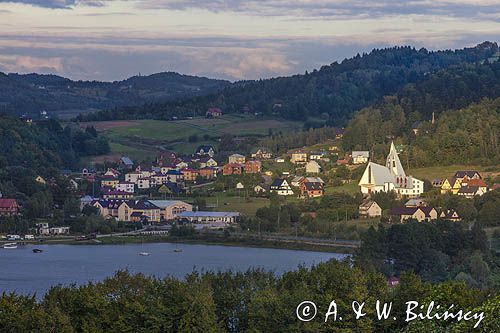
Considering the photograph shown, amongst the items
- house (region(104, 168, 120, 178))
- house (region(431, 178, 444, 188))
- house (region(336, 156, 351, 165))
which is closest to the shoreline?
house (region(431, 178, 444, 188))

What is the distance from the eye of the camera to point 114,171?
38.4m

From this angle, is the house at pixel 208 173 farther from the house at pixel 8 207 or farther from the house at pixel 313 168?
the house at pixel 8 207

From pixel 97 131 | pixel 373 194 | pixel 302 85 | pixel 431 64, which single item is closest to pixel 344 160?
pixel 373 194

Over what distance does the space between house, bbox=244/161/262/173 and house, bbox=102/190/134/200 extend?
10.7 ft

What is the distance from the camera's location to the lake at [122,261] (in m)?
20.8

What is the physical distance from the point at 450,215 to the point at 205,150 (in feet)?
56.8

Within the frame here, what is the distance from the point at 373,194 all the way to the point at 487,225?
4.26m

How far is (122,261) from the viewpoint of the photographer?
2375cm

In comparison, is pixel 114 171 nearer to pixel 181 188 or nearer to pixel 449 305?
pixel 181 188

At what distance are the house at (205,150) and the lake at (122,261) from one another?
14.8m

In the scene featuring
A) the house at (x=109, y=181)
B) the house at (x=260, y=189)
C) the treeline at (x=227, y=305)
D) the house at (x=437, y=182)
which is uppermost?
the treeline at (x=227, y=305)

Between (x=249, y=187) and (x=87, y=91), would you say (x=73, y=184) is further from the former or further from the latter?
(x=87, y=91)

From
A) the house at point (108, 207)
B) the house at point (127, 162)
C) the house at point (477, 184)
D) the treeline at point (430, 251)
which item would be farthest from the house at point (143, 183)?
the treeline at point (430, 251)

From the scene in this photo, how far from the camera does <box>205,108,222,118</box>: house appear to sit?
52109mm
